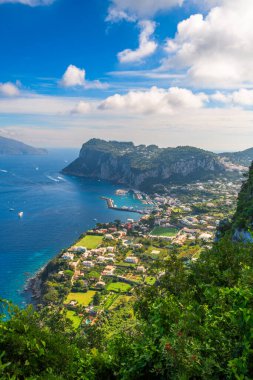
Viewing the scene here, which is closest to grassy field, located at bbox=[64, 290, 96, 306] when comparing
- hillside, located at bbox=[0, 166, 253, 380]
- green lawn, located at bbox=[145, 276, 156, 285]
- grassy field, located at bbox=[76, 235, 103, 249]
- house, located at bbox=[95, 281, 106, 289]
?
house, located at bbox=[95, 281, 106, 289]

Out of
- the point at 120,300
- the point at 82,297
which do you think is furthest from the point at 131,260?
the point at 120,300

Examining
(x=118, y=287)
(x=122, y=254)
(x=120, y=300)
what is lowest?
(x=118, y=287)

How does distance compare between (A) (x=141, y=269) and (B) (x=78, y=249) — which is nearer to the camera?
(A) (x=141, y=269)

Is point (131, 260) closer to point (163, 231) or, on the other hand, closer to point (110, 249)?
point (110, 249)

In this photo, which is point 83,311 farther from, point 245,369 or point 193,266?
point 245,369

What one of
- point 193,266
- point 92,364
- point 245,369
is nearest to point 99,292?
point 193,266

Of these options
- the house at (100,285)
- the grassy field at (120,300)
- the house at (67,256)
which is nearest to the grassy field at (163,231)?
the house at (67,256)
